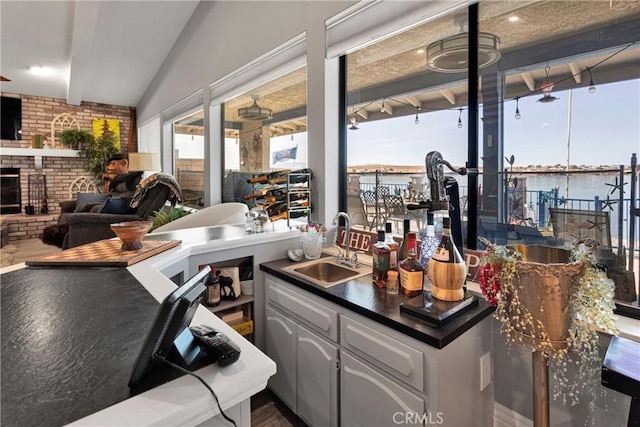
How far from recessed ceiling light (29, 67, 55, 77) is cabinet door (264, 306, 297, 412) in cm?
588

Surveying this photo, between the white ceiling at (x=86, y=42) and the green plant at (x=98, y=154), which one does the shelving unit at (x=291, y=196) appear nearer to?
the white ceiling at (x=86, y=42)

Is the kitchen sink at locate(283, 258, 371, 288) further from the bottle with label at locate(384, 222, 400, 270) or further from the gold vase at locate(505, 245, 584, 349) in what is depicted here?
the gold vase at locate(505, 245, 584, 349)

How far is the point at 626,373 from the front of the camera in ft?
2.85

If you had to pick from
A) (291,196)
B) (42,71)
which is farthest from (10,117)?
(291,196)

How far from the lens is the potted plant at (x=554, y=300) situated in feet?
3.24

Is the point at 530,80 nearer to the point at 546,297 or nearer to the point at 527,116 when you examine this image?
the point at 527,116

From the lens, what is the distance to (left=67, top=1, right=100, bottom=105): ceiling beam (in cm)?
339

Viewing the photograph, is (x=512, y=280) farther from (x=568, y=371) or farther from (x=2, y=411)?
(x=2, y=411)

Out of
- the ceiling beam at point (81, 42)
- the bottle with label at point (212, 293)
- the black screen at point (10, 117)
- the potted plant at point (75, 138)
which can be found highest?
the ceiling beam at point (81, 42)

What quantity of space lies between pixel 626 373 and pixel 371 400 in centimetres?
81

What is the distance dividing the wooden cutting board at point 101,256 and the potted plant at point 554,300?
4.43ft

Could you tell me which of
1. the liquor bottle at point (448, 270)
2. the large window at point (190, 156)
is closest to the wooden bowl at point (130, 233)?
the liquor bottle at point (448, 270)

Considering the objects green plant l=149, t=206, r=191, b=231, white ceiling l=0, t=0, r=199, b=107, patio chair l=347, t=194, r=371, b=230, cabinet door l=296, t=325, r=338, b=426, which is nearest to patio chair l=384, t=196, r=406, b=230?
patio chair l=347, t=194, r=371, b=230

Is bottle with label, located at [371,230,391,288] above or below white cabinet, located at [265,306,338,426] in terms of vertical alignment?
above
